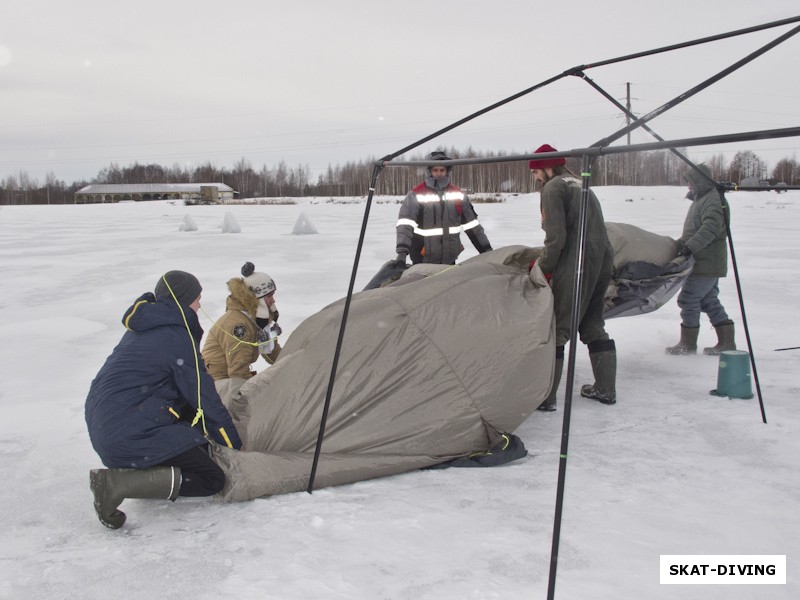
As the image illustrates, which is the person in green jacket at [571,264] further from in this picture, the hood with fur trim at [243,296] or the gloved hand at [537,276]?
the hood with fur trim at [243,296]

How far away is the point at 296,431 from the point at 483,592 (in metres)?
1.20

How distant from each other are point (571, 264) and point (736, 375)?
1.27 meters

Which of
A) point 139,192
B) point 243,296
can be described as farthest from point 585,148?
point 139,192

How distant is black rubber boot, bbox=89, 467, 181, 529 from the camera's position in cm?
247

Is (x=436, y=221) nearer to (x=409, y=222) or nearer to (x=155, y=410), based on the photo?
(x=409, y=222)

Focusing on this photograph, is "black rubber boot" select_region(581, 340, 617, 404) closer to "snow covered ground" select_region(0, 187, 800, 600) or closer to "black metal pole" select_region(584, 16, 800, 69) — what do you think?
"snow covered ground" select_region(0, 187, 800, 600)

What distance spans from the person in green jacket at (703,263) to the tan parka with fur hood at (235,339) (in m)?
3.16

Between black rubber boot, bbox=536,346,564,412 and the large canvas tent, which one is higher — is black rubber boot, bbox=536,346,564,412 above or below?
below

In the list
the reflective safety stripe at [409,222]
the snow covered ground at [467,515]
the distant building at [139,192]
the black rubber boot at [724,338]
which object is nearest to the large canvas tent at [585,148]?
the snow covered ground at [467,515]

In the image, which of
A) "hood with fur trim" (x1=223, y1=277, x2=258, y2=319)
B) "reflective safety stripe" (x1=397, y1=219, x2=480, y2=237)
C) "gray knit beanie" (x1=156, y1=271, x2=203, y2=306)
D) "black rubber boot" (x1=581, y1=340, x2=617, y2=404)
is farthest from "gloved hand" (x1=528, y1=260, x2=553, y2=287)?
"gray knit beanie" (x1=156, y1=271, x2=203, y2=306)

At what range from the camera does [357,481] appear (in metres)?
2.90

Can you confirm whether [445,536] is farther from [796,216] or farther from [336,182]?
[336,182]

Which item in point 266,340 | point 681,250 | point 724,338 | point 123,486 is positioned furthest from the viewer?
point 724,338

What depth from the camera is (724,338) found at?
5.00 m
